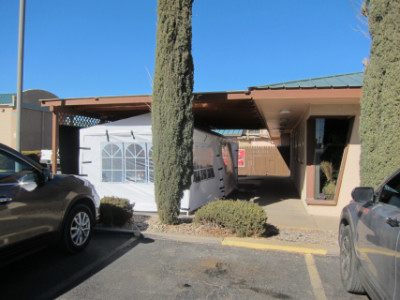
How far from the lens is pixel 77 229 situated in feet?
15.6

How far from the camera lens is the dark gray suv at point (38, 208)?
11.7ft

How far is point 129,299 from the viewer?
3441 mm

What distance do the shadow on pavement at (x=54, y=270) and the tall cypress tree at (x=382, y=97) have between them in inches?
185

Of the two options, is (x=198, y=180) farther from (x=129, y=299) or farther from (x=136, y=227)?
(x=129, y=299)

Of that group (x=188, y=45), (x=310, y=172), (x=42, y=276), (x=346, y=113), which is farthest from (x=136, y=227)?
(x=346, y=113)

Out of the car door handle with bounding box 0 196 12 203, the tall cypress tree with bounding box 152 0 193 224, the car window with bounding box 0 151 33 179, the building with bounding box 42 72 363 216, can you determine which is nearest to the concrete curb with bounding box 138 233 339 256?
the tall cypress tree with bounding box 152 0 193 224

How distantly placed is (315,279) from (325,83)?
5.14 meters

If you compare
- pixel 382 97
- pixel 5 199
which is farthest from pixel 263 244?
pixel 5 199

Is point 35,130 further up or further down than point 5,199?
further up

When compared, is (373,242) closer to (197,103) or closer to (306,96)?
(306,96)

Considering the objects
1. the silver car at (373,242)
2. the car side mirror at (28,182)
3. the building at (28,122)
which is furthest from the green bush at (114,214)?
the building at (28,122)

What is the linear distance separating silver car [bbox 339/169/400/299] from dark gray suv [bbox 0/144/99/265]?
3776mm

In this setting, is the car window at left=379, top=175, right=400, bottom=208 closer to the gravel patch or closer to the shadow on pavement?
the gravel patch

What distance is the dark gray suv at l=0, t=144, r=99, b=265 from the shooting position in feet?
11.7
